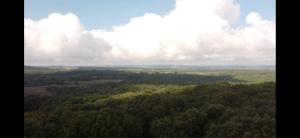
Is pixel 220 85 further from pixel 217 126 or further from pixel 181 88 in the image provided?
pixel 217 126

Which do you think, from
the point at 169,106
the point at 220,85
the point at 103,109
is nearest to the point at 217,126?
the point at 169,106

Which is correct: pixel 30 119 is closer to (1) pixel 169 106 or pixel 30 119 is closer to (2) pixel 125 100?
(2) pixel 125 100
